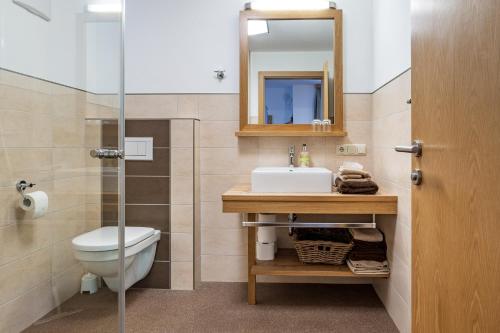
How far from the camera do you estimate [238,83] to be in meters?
2.48

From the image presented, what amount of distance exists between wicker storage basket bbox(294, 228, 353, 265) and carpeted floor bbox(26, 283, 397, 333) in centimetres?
28

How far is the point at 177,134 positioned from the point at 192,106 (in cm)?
26

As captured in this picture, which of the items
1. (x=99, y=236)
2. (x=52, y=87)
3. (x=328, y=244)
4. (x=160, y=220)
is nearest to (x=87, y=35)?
(x=52, y=87)

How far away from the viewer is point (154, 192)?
2.40 meters

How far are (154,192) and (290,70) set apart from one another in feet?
4.15

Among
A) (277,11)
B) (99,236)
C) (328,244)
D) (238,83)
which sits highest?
(277,11)

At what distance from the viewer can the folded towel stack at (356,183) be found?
6.36 feet

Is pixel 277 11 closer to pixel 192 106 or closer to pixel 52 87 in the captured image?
pixel 192 106

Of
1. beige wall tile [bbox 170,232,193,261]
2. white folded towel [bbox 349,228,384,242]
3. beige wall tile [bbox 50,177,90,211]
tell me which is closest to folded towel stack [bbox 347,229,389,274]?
white folded towel [bbox 349,228,384,242]

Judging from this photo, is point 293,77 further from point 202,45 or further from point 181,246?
point 181,246

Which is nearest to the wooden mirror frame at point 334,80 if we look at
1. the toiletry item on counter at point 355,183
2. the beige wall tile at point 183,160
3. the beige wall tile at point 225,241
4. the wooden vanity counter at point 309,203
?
the beige wall tile at point 183,160

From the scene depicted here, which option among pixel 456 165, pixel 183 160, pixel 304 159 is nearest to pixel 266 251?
pixel 304 159

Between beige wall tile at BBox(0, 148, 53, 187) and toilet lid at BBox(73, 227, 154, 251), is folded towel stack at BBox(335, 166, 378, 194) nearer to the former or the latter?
toilet lid at BBox(73, 227, 154, 251)

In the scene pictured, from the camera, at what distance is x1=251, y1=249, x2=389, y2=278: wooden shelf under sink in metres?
2.03
